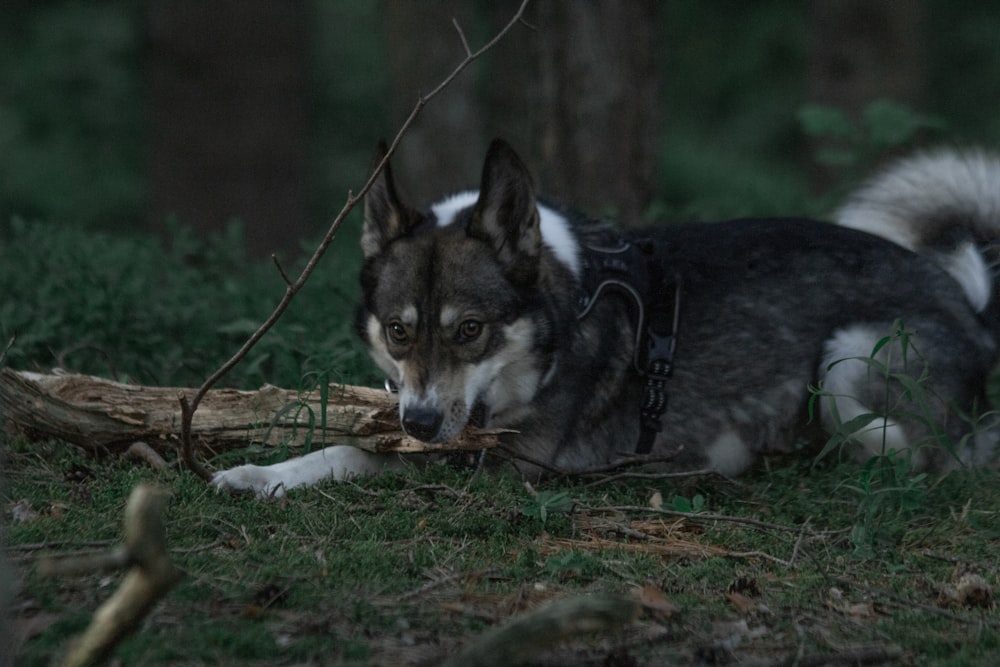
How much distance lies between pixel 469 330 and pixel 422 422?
1.61 ft

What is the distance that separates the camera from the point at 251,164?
35.6 ft

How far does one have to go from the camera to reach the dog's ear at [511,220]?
173 inches

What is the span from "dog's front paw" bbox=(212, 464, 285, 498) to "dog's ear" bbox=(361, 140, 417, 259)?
3.81ft

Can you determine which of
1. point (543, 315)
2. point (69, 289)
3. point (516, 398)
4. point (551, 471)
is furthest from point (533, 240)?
point (69, 289)

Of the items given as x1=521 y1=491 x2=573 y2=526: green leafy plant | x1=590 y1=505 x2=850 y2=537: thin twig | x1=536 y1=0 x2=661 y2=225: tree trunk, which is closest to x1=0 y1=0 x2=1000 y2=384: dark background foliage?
x1=536 y1=0 x2=661 y2=225: tree trunk

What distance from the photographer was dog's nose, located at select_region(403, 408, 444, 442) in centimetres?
402

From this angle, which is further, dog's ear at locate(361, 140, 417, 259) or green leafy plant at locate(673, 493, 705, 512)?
dog's ear at locate(361, 140, 417, 259)

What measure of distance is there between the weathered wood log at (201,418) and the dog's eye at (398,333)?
0.24 m

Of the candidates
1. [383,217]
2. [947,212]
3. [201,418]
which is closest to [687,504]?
[383,217]

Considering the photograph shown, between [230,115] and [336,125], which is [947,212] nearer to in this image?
[230,115]

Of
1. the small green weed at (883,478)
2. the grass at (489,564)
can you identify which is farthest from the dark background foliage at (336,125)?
the small green weed at (883,478)

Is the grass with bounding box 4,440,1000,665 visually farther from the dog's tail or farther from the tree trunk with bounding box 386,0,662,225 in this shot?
the tree trunk with bounding box 386,0,662,225

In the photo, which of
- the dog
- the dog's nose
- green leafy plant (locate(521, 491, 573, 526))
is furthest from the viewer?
the dog

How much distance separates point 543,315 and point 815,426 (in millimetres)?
1511
